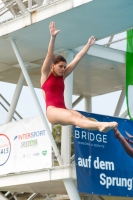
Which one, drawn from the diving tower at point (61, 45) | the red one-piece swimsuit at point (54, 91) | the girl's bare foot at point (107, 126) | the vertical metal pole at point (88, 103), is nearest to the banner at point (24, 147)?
the diving tower at point (61, 45)

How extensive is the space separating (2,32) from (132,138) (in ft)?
20.0

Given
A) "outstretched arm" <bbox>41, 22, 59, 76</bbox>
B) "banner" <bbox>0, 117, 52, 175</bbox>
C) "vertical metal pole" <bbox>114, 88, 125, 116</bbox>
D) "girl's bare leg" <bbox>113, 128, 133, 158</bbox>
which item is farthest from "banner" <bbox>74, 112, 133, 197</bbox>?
"outstretched arm" <bbox>41, 22, 59, 76</bbox>

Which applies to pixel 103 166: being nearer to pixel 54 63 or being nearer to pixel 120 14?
pixel 120 14

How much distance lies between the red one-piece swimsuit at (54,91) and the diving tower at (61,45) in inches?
270

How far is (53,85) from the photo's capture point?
43.1ft

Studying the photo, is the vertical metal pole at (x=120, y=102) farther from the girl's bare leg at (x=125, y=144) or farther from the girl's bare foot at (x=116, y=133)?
the girl's bare foot at (x=116, y=133)

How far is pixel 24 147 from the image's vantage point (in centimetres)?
2409

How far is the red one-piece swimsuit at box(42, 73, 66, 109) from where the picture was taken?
42.9 feet

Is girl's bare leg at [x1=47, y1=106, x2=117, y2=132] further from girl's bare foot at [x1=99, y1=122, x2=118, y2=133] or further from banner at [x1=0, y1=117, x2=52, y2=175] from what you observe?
banner at [x1=0, y1=117, x2=52, y2=175]

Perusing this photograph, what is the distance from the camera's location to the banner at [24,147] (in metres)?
23.6

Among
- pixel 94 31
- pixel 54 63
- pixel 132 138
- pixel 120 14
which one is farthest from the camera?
pixel 132 138

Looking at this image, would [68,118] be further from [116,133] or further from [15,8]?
[15,8]

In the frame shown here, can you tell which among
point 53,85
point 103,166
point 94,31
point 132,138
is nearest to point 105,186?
point 103,166

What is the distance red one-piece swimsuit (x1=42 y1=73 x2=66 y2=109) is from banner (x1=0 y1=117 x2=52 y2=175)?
404 inches
